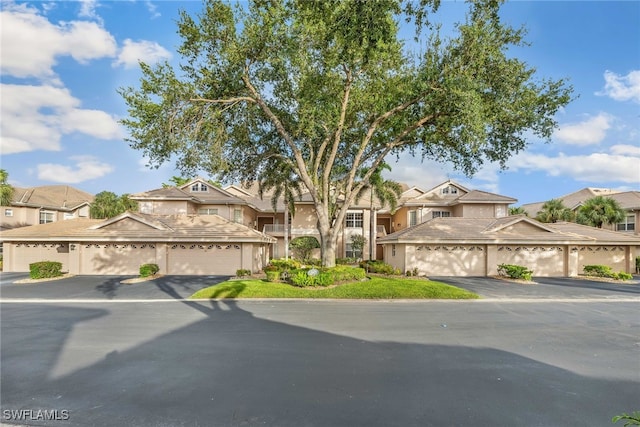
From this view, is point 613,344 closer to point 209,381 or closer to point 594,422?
point 594,422

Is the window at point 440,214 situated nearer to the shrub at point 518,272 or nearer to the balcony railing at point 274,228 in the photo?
the shrub at point 518,272

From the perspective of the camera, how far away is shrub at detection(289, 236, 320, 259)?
3200cm

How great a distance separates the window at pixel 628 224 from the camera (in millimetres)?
31802

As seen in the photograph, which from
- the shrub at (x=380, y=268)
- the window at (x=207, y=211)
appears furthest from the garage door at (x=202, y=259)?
the shrub at (x=380, y=268)

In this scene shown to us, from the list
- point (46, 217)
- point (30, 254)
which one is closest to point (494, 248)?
point (30, 254)

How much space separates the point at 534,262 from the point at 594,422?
2262cm

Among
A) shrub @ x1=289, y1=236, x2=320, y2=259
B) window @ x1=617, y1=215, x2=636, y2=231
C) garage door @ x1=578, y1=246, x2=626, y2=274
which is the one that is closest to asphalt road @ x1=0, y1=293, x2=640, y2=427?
garage door @ x1=578, y1=246, x2=626, y2=274

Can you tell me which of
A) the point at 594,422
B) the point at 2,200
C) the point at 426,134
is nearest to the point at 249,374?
the point at 594,422

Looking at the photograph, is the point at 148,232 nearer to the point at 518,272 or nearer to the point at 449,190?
the point at 518,272

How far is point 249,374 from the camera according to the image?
652 cm

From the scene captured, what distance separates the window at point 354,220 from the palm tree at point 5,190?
3052 cm

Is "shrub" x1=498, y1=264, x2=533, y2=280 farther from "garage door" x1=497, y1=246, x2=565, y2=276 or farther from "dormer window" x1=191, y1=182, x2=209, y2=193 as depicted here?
"dormer window" x1=191, y1=182, x2=209, y2=193

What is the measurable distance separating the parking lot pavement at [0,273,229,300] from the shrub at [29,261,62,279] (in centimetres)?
96

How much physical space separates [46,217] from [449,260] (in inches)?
1551
